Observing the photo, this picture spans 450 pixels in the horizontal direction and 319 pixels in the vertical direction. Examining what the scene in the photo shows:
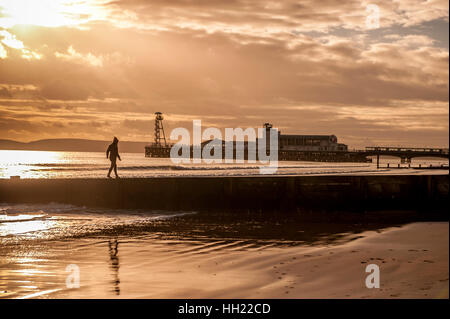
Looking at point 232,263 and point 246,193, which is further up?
point 246,193

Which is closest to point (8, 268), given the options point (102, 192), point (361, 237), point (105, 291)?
point (105, 291)

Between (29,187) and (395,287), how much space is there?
16584 mm

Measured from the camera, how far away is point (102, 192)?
1967cm

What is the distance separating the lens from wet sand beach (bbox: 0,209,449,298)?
7.04 meters

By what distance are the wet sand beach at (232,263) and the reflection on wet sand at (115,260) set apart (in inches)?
0.6

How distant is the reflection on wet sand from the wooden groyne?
24.9 ft

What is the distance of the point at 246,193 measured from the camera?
19.3 meters

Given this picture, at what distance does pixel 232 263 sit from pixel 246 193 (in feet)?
33.6

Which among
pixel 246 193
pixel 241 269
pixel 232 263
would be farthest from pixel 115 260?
pixel 246 193

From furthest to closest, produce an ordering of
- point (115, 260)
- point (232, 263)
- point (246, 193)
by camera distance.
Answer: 1. point (246, 193)
2. point (115, 260)
3. point (232, 263)

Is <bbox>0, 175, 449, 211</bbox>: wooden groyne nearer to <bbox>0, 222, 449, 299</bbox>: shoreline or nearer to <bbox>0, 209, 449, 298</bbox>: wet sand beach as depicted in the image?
<bbox>0, 209, 449, 298</bbox>: wet sand beach

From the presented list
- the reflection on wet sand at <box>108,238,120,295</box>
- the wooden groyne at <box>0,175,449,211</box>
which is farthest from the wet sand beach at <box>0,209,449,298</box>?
the wooden groyne at <box>0,175,449,211</box>

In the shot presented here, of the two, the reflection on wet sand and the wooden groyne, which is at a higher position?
the wooden groyne

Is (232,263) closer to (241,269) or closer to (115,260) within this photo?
(241,269)
